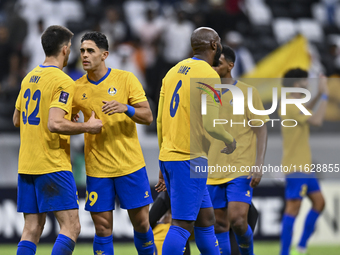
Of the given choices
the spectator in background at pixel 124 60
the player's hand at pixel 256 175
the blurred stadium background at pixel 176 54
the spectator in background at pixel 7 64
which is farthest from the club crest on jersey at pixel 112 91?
the spectator in background at pixel 7 64

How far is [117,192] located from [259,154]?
63.8 inches

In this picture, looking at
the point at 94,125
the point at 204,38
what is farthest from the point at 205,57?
the point at 94,125

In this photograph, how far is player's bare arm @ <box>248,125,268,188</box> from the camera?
554 cm

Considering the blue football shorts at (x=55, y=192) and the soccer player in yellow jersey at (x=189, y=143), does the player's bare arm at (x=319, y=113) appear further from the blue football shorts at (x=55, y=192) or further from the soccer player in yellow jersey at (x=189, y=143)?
the blue football shorts at (x=55, y=192)

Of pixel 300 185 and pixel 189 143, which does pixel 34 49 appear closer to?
pixel 300 185

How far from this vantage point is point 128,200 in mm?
5152

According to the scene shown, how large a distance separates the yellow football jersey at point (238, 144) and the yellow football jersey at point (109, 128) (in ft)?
3.54

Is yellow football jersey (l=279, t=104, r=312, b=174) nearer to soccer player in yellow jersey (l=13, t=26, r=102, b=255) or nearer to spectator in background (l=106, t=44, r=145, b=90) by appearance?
soccer player in yellow jersey (l=13, t=26, r=102, b=255)

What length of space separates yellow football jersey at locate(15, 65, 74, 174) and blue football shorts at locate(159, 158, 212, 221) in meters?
1.02

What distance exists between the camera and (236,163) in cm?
582

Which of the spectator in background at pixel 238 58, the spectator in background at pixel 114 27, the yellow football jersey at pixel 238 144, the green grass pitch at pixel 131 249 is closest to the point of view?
the yellow football jersey at pixel 238 144

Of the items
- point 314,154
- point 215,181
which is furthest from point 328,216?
point 215,181

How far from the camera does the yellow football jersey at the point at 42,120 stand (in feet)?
15.8

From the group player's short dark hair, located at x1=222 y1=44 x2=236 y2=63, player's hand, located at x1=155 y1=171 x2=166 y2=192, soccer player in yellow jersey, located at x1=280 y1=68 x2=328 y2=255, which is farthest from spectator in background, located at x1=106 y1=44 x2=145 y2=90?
player's hand, located at x1=155 y1=171 x2=166 y2=192
